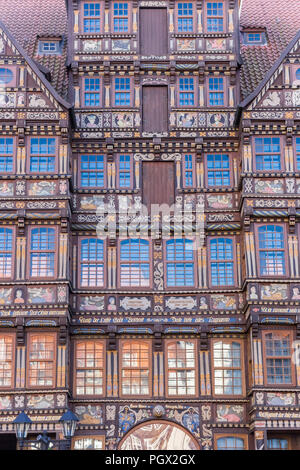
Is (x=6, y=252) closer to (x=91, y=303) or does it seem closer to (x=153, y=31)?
(x=91, y=303)

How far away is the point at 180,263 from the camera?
36.8 metres

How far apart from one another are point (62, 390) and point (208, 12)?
15893 mm

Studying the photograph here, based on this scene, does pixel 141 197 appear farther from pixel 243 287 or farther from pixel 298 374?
pixel 298 374

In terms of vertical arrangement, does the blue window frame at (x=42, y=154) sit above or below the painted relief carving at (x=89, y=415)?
above

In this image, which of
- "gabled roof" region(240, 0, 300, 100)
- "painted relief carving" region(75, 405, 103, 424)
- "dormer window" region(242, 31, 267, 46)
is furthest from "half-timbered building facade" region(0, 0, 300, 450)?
"dormer window" region(242, 31, 267, 46)

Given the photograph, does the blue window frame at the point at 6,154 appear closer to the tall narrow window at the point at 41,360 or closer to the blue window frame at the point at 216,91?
the tall narrow window at the point at 41,360

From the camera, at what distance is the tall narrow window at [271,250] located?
35844mm

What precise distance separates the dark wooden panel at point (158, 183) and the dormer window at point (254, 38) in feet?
25.9

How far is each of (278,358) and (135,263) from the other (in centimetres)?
619

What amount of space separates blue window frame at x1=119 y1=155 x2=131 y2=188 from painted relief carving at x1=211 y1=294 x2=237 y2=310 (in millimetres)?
5361

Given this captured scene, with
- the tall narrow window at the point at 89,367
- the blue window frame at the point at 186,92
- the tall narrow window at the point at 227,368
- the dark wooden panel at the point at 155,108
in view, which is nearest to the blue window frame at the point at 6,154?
the dark wooden panel at the point at 155,108

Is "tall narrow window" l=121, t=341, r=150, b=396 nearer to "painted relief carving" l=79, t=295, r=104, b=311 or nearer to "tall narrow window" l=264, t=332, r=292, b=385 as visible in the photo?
"painted relief carving" l=79, t=295, r=104, b=311
